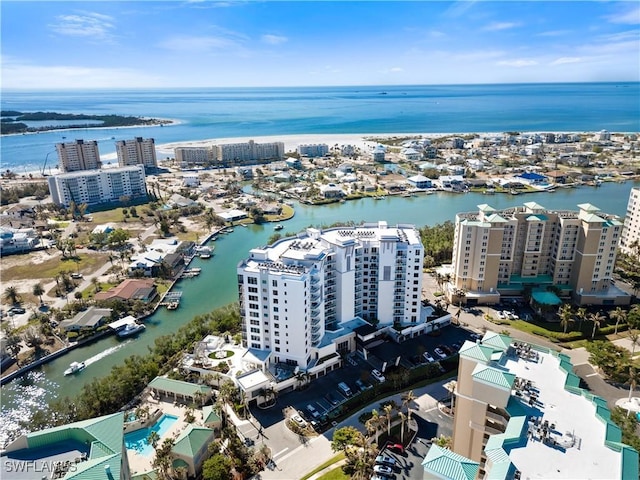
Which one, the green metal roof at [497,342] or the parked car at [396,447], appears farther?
the parked car at [396,447]

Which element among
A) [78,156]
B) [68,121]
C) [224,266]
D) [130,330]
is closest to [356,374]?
[130,330]

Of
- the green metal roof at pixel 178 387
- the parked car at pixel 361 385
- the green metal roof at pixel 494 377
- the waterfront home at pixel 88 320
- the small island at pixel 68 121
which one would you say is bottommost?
the parked car at pixel 361 385

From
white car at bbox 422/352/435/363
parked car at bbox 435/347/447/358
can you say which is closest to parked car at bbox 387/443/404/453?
white car at bbox 422/352/435/363

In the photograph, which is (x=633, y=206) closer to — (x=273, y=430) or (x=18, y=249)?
(x=273, y=430)

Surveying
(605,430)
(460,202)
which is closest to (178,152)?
(460,202)

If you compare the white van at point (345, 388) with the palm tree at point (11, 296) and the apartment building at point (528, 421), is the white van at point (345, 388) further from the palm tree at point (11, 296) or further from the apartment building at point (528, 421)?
the palm tree at point (11, 296)

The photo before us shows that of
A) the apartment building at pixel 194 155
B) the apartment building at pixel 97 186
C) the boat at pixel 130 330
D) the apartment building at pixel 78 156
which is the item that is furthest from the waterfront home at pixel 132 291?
the apartment building at pixel 194 155
